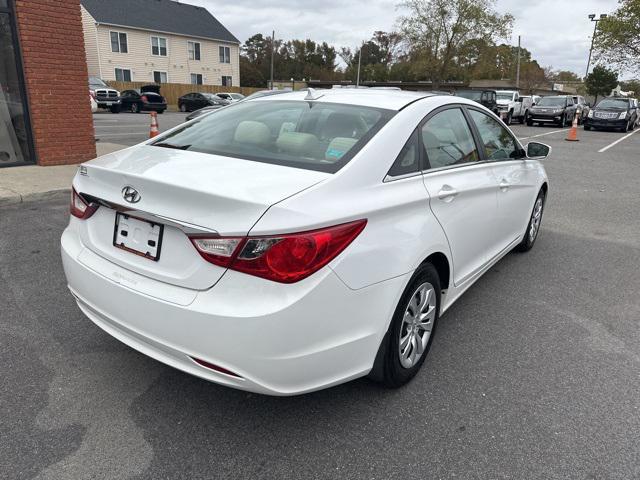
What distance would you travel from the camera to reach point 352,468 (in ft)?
7.36

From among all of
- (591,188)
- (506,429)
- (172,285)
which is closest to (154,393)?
(172,285)

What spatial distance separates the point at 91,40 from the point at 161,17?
738 cm

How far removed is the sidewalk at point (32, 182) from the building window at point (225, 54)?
4356 centimetres

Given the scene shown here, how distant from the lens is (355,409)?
8.66 ft

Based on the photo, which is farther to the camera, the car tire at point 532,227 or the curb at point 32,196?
the curb at point 32,196

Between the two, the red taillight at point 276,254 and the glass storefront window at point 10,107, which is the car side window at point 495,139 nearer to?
the red taillight at point 276,254

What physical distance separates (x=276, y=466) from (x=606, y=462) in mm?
1501

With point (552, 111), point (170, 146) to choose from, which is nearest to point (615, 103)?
point (552, 111)

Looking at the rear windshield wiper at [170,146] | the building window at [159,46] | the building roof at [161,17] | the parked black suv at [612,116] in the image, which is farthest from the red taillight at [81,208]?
the building window at [159,46]

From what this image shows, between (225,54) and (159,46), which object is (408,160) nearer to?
(159,46)

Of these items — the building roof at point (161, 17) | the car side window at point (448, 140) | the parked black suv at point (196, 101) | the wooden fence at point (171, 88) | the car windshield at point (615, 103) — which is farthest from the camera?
the building roof at point (161, 17)

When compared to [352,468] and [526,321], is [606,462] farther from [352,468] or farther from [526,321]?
[526,321]

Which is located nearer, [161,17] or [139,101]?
[139,101]

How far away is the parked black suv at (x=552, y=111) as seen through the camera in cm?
2525
